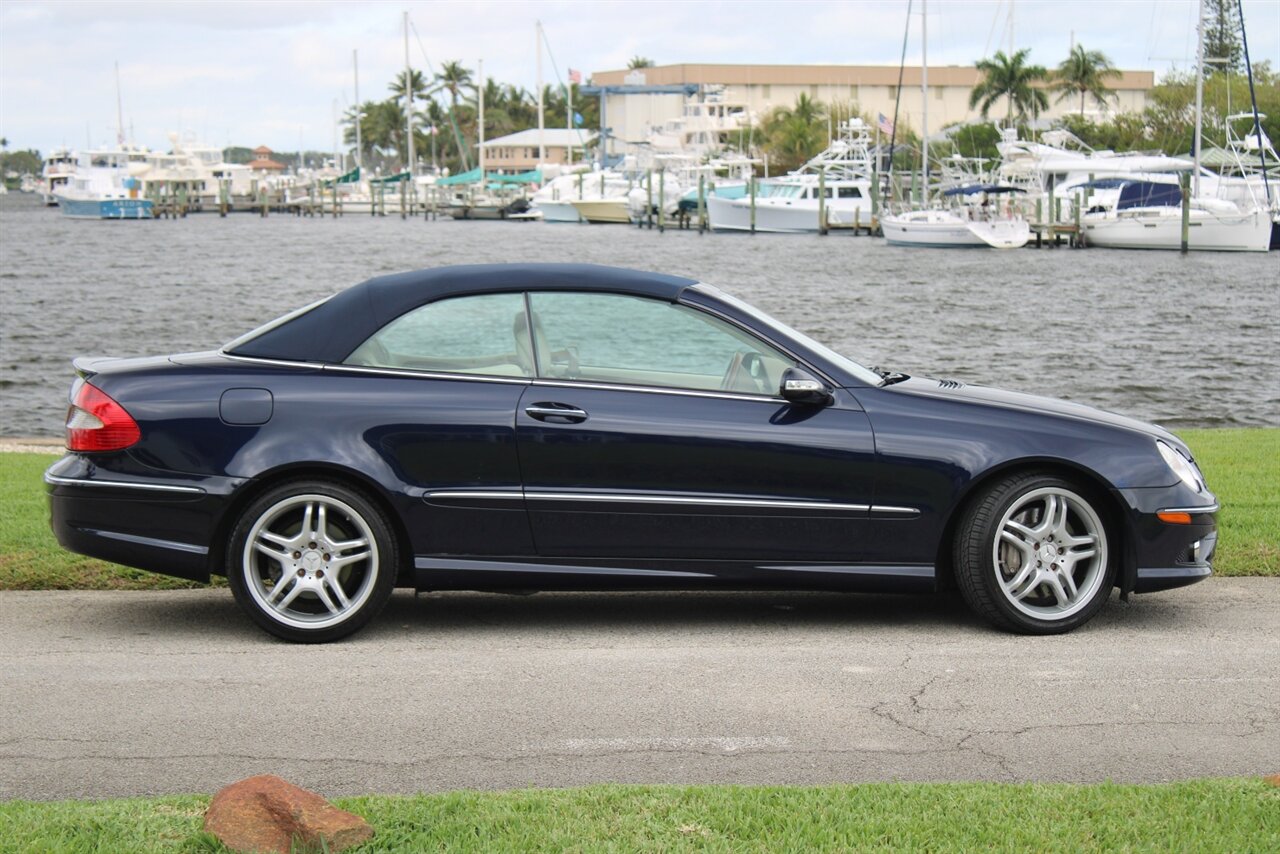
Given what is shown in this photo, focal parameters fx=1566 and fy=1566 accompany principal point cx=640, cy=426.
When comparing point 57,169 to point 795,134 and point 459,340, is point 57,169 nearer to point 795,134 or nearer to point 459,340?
point 795,134

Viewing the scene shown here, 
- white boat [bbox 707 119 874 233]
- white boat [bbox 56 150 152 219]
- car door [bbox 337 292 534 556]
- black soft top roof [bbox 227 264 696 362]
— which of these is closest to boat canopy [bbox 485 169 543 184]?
white boat [bbox 56 150 152 219]

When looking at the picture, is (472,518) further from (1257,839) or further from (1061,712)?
(1257,839)

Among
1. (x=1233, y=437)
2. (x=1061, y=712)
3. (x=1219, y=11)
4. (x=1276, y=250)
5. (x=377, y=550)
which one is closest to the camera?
(x=1061, y=712)

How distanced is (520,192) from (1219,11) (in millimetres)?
50627

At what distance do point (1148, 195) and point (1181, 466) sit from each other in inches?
2385

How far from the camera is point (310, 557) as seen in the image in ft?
20.0

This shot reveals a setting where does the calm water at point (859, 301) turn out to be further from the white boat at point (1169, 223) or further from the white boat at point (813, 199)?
the white boat at point (813, 199)

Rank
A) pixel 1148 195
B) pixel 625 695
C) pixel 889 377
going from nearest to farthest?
pixel 625 695 → pixel 889 377 → pixel 1148 195

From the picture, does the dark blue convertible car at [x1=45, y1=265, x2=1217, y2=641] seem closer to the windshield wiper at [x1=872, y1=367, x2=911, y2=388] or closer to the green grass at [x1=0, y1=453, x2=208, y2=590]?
the windshield wiper at [x1=872, y1=367, x2=911, y2=388]

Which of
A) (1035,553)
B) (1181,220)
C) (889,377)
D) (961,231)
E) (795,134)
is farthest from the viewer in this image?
(795,134)

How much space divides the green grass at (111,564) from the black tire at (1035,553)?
1670 mm

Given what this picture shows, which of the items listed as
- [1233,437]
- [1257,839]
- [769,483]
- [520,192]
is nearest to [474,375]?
[769,483]

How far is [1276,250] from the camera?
5900 cm

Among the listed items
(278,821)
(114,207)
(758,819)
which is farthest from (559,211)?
(278,821)
